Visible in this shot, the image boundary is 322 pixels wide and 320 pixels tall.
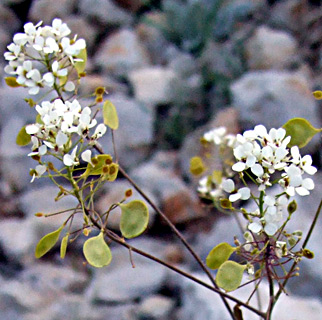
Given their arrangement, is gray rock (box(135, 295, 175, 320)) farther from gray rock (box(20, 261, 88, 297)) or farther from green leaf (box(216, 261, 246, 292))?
green leaf (box(216, 261, 246, 292))

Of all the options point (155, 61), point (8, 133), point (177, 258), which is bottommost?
point (177, 258)

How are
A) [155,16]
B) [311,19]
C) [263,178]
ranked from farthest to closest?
[155,16], [311,19], [263,178]

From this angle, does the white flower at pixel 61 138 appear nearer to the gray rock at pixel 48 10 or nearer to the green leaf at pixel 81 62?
the green leaf at pixel 81 62

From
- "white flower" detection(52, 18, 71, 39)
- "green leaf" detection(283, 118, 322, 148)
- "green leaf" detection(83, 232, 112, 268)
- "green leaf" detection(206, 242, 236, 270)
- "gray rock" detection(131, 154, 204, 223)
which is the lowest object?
"green leaf" detection(83, 232, 112, 268)

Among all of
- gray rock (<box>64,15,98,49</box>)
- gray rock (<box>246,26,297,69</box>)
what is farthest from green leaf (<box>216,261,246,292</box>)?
gray rock (<box>64,15,98,49</box>)

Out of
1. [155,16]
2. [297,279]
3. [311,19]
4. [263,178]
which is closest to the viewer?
[263,178]

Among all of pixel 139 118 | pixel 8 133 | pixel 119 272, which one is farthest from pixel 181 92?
pixel 119 272

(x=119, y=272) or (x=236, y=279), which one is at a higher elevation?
(x=119, y=272)

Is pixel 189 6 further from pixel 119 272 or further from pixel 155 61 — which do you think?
pixel 119 272
